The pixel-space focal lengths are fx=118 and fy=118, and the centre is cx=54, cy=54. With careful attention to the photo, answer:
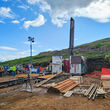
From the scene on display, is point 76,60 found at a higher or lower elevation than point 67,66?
higher

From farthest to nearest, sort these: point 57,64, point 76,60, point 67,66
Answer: point 67,66 → point 57,64 → point 76,60

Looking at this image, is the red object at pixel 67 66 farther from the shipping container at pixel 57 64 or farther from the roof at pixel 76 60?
the roof at pixel 76 60

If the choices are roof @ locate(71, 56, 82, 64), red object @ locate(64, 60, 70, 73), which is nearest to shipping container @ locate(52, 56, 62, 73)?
red object @ locate(64, 60, 70, 73)

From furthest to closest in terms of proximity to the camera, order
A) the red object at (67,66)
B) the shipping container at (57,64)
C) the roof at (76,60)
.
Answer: the red object at (67,66)
the shipping container at (57,64)
the roof at (76,60)

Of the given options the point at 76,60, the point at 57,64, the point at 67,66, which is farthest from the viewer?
the point at 67,66

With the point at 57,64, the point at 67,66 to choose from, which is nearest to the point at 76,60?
the point at 67,66

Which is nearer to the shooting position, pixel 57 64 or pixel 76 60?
pixel 76 60

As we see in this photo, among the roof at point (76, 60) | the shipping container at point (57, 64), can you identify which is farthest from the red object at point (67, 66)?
the roof at point (76, 60)

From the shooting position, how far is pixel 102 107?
6758 mm

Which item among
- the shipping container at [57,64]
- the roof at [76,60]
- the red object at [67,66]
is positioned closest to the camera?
the roof at [76,60]

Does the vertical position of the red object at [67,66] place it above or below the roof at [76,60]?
below

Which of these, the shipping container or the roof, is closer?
the roof

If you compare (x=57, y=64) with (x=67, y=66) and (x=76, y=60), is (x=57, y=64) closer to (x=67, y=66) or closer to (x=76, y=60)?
(x=67, y=66)

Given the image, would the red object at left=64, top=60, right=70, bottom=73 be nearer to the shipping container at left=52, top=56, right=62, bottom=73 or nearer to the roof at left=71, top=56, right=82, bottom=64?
the shipping container at left=52, top=56, right=62, bottom=73
